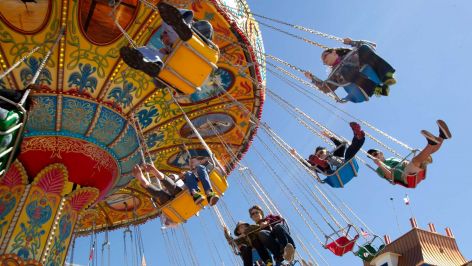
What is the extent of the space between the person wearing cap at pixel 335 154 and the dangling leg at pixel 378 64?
2.73 ft

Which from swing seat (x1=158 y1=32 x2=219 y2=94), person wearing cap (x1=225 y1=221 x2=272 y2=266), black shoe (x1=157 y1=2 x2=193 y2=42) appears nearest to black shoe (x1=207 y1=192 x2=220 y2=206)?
person wearing cap (x1=225 y1=221 x2=272 y2=266)

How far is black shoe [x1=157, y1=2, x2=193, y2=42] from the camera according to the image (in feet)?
21.2

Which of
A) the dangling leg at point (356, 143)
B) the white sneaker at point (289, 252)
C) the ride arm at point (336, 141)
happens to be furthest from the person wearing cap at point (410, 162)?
the white sneaker at point (289, 252)

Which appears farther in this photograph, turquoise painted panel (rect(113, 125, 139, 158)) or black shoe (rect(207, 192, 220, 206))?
turquoise painted panel (rect(113, 125, 139, 158))

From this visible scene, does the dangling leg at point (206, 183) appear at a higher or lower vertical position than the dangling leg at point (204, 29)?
lower

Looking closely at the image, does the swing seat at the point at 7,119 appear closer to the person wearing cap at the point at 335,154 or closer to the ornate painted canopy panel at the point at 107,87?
the ornate painted canopy panel at the point at 107,87

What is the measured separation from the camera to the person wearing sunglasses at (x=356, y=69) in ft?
25.1

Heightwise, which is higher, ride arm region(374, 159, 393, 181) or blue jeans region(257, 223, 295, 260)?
ride arm region(374, 159, 393, 181)

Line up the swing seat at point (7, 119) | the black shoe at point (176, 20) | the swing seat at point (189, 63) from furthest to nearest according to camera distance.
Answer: the swing seat at point (189, 63), the black shoe at point (176, 20), the swing seat at point (7, 119)

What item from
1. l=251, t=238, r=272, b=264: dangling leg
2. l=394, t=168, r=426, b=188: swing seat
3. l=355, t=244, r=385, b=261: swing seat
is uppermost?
l=394, t=168, r=426, b=188: swing seat

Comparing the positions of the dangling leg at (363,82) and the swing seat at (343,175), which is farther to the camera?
the swing seat at (343,175)

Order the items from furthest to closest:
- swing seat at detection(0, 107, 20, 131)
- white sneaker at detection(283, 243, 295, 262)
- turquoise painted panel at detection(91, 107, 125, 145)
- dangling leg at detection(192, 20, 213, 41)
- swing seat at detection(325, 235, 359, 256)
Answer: turquoise painted panel at detection(91, 107, 125, 145), swing seat at detection(325, 235, 359, 256), white sneaker at detection(283, 243, 295, 262), dangling leg at detection(192, 20, 213, 41), swing seat at detection(0, 107, 20, 131)

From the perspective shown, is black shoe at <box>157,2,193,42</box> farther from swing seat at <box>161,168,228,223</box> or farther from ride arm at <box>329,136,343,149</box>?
ride arm at <box>329,136,343,149</box>

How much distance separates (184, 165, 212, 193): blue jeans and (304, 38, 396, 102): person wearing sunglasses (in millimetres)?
1988
